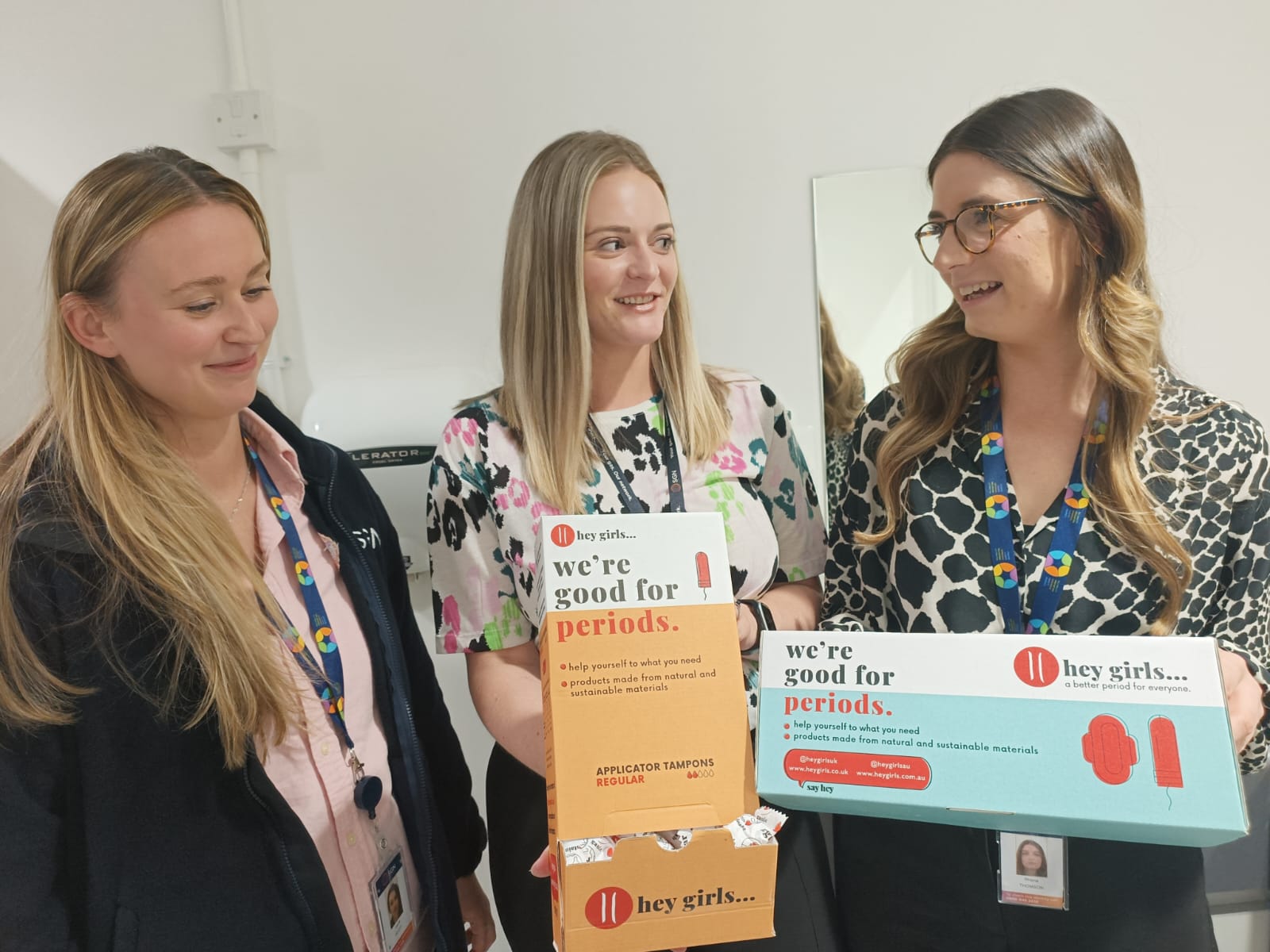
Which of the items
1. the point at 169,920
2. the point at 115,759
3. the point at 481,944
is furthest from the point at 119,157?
the point at 481,944

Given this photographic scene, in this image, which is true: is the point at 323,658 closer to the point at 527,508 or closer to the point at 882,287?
the point at 527,508

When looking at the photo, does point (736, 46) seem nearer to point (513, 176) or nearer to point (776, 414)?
point (513, 176)

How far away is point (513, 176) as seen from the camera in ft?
7.88

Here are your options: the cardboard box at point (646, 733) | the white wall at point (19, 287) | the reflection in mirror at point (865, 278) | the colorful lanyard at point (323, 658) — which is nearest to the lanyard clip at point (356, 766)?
the colorful lanyard at point (323, 658)

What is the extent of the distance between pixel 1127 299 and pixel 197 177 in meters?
1.48

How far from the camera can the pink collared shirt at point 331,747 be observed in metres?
1.34

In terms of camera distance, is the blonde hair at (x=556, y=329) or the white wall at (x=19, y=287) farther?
the white wall at (x=19, y=287)

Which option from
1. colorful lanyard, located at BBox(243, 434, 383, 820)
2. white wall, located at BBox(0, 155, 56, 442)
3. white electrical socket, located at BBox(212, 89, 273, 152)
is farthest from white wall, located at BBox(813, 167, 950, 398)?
white wall, located at BBox(0, 155, 56, 442)

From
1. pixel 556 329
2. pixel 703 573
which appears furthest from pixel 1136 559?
pixel 556 329

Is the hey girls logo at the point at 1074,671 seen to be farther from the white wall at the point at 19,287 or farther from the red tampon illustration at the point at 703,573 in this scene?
the white wall at the point at 19,287

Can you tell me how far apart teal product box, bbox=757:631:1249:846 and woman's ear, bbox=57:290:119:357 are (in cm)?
108

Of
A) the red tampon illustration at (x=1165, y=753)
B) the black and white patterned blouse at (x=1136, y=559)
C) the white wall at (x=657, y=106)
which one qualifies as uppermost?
the white wall at (x=657, y=106)

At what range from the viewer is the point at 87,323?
127 cm

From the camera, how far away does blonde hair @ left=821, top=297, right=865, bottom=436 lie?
2.46 meters
